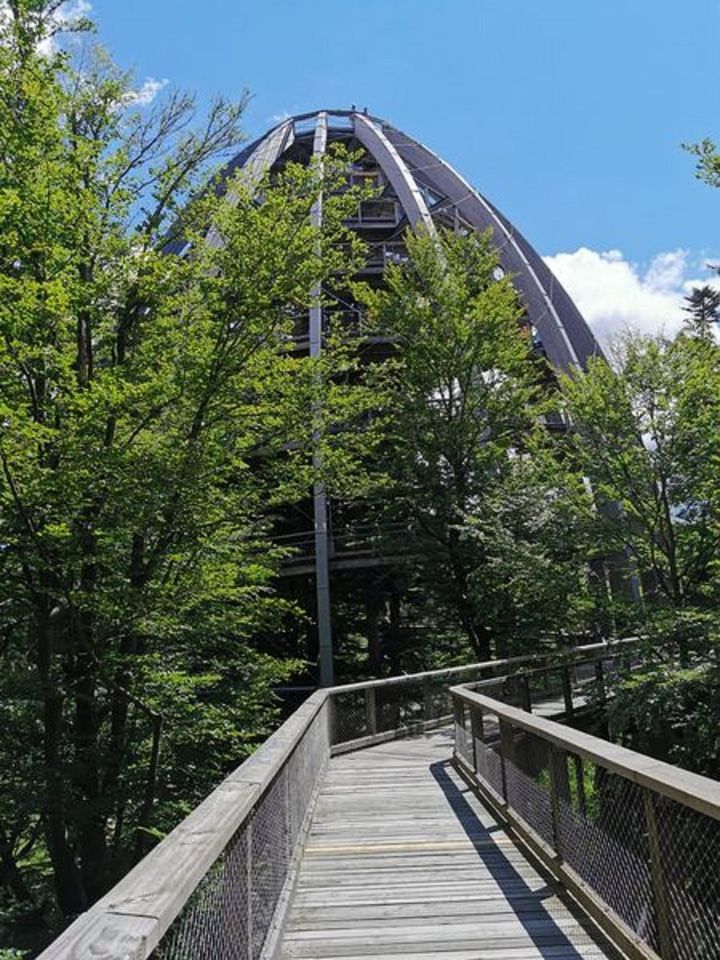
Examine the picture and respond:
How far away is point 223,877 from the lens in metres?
2.66

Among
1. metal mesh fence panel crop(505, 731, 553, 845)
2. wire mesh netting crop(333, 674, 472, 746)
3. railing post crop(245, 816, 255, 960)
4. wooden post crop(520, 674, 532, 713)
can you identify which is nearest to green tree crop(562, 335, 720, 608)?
wooden post crop(520, 674, 532, 713)

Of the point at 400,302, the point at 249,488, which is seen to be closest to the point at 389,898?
the point at 249,488

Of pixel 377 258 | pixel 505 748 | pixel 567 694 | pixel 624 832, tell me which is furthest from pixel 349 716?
pixel 377 258

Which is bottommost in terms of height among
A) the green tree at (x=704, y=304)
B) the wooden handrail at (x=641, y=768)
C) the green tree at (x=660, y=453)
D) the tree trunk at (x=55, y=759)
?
the tree trunk at (x=55, y=759)

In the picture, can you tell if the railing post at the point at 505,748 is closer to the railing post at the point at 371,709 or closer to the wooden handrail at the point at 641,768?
the wooden handrail at the point at 641,768

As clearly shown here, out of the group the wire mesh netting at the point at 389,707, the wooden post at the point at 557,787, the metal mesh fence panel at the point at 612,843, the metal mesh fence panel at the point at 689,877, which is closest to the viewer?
the metal mesh fence panel at the point at 689,877

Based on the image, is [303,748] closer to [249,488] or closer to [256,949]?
[256,949]

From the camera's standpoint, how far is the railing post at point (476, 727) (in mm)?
7117

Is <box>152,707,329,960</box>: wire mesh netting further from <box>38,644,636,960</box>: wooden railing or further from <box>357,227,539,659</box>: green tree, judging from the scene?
<box>357,227,539,659</box>: green tree

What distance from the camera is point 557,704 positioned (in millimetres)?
12359

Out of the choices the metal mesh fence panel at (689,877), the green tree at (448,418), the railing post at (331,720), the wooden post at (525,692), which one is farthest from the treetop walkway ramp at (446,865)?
the green tree at (448,418)

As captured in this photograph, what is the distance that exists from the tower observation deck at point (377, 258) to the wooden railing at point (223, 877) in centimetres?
1238

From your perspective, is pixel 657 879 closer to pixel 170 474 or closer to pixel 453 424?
pixel 170 474

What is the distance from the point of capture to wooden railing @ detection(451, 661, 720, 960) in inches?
109
